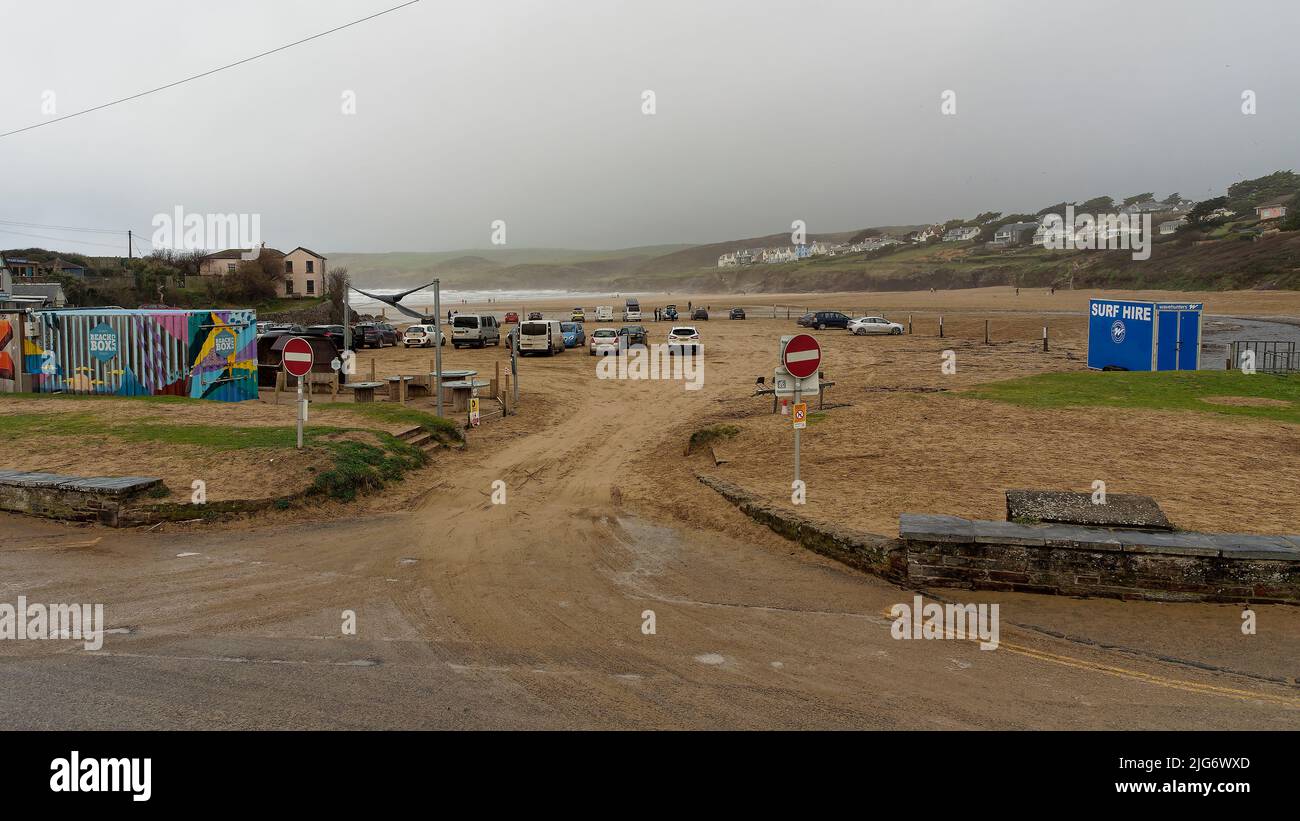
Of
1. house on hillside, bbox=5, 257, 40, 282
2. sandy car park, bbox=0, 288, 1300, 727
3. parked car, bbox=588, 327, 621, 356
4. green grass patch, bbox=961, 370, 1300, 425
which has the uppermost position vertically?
house on hillside, bbox=5, 257, 40, 282

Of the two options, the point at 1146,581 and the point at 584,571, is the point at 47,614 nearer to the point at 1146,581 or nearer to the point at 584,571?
the point at 584,571

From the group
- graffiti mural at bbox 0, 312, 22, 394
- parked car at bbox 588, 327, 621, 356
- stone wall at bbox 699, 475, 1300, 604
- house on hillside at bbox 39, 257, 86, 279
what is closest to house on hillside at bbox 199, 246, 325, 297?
house on hillside at bbox 39, 257, 86, 279

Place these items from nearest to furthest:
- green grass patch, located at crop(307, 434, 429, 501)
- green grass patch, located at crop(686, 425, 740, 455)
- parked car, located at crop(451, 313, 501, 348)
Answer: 1. green grass patch, located at crop(307, 434, 429, 501)
2. green grass patch, located at crop(686, 425, 740, 455)
3. parked car, located at crop(451, 313, 501, 348)

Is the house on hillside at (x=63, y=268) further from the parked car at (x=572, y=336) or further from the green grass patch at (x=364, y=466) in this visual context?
the green grass patch at (x=364, y=466)

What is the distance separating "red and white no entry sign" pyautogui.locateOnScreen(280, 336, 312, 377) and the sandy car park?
1460mm

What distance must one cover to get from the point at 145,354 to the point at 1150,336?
3237cm

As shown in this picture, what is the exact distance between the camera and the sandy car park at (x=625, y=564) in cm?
641

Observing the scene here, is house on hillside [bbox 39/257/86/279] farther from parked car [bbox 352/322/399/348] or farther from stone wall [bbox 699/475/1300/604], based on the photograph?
stone wall [bbox 699/475/1300/604]

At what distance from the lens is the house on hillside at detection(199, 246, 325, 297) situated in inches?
3795

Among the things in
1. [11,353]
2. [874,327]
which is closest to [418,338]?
[11,353]

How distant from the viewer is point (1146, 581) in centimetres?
863

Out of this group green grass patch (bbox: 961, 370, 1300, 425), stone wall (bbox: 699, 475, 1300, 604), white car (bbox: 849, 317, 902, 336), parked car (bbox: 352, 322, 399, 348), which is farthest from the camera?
white car (bbox: 849, 317, 902, 336)

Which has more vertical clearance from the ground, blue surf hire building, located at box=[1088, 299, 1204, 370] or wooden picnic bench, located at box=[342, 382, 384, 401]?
blue surf hire building, located at box=[1088, 299, 1204, 370]

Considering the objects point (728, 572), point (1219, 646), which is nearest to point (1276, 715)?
point (1219, 646)
